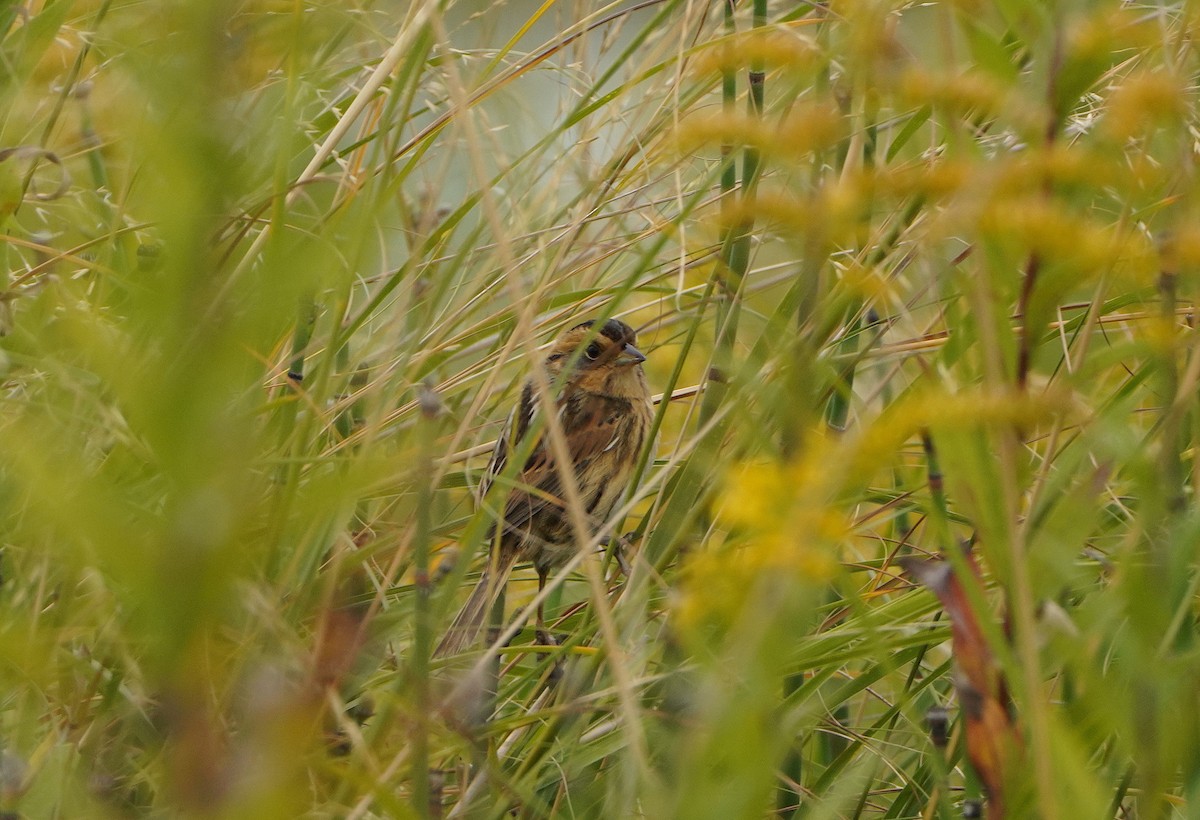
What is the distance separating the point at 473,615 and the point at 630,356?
3.34ft

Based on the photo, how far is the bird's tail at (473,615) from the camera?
89.1 inches

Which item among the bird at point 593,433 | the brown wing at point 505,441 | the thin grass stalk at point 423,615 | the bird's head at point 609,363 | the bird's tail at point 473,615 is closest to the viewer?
the thin grass stalk at point 423,615

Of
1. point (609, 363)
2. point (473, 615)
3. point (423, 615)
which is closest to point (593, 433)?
point (609, 363)

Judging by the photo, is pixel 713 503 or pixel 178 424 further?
pixel 713 503

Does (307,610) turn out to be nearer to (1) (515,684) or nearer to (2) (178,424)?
(1) (515,684)

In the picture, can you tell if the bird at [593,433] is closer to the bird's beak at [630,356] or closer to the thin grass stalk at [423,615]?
the bird's beak at [630,356]

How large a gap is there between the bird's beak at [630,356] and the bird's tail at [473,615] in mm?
714

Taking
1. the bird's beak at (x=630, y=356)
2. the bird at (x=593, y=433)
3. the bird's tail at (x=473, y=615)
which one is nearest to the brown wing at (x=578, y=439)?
the bird at (x=593, y=433)

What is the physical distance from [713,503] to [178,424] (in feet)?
4.29

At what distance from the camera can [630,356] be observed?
333 centimetres

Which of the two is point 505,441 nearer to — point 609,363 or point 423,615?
point 609,363

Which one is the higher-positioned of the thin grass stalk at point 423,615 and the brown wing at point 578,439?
the thin grass stalk at point 423,615

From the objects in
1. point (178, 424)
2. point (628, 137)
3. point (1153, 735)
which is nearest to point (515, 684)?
point (628, 137)

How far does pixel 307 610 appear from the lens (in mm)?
1505
